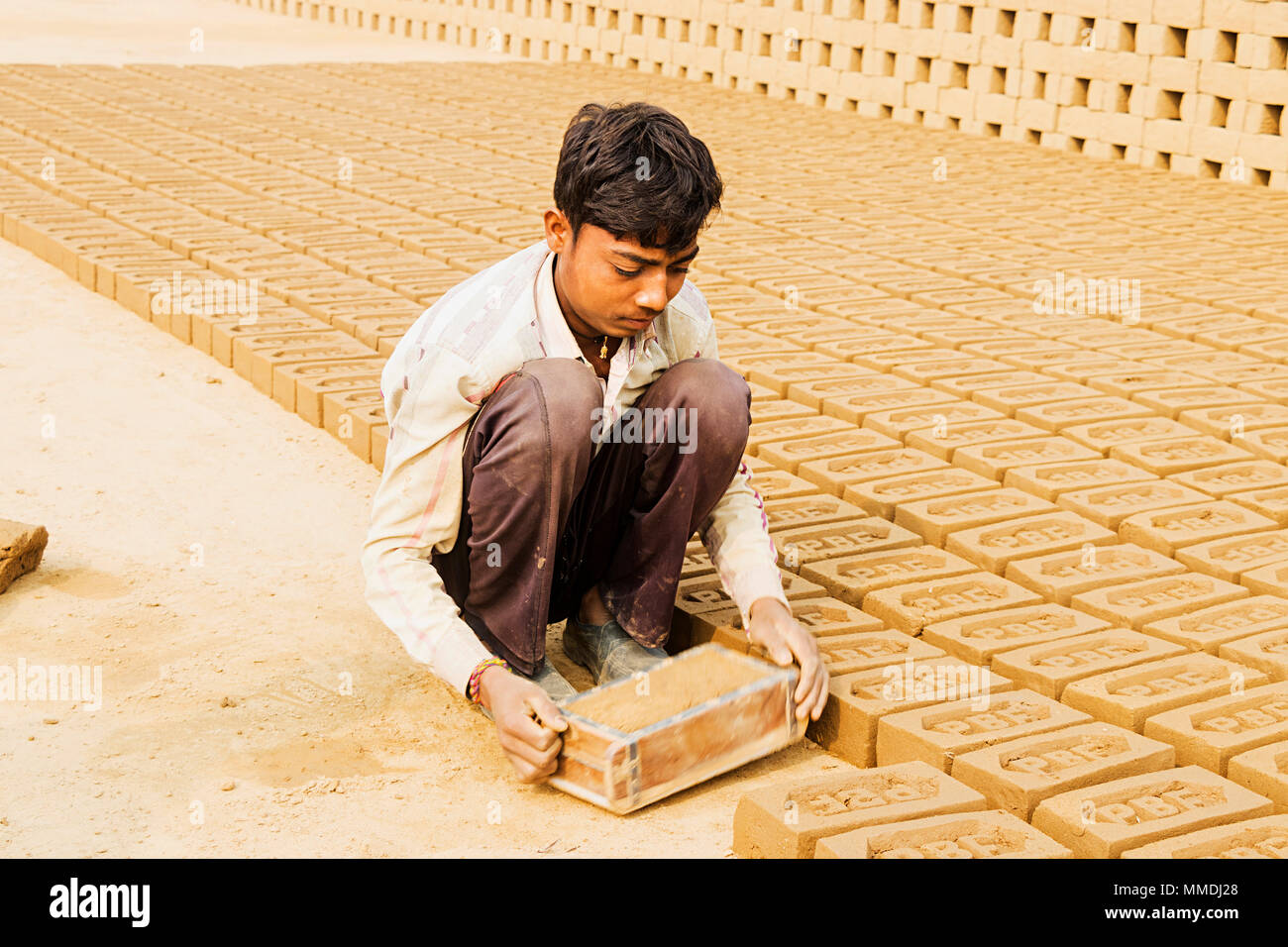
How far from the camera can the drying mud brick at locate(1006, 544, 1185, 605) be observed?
11.8 feet

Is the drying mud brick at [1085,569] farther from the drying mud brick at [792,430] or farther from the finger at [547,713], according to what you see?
the finger at [547,713]

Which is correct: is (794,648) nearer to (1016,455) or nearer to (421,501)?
(421,501)

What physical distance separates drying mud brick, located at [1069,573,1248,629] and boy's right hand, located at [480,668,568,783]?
139 centimetres

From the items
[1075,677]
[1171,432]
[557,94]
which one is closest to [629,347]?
[1075,677]

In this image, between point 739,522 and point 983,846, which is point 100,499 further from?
point 983,846

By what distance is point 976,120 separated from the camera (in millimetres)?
10234

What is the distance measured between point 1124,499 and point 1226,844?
1.68 m

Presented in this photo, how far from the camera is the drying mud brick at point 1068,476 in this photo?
414 cm

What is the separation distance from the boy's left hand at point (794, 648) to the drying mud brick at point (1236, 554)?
3.99 ft

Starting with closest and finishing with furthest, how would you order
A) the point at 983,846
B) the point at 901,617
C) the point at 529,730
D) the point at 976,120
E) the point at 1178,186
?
the point at 983,846
the point at 529,730
the point at 901,617
the point at 1178,186
the point at 976,120

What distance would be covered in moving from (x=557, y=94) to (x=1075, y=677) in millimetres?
8902

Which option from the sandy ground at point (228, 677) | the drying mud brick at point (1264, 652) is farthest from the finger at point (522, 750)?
the drying mud brick at point (1264, 652)

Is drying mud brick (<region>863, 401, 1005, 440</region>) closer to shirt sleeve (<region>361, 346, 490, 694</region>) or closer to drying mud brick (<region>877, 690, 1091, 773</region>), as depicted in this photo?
drying mud brick (<region>877, 690, 1091, 773</region>)

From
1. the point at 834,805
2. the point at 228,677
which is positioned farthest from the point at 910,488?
the point at 228,677
